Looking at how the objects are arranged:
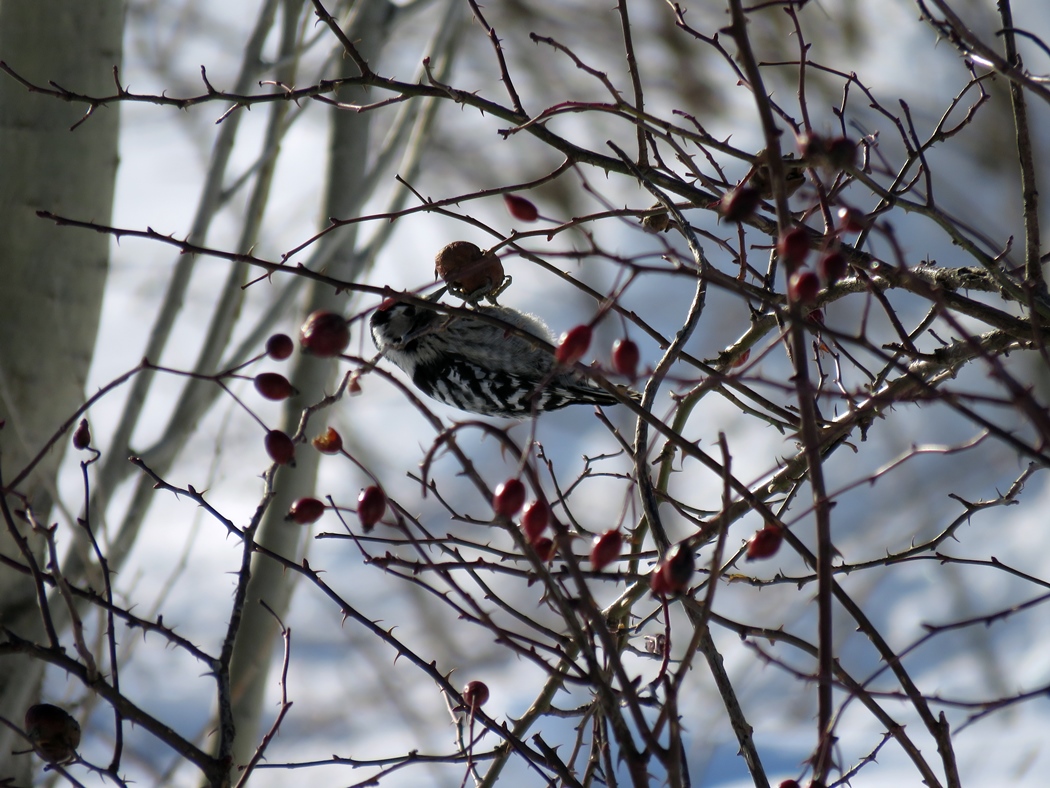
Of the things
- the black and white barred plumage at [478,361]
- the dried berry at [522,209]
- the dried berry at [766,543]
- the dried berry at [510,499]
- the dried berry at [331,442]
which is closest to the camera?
A: the dried berry at [510,499]

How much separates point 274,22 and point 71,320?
1.47 m

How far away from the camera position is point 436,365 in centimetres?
436

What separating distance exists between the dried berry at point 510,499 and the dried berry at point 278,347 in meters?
0.46

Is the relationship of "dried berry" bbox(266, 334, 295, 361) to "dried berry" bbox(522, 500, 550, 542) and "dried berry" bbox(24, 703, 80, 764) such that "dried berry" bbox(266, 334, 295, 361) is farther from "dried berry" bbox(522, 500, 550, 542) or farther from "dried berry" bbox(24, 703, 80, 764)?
"dried berry" bbox(24, 703, 80, 764)

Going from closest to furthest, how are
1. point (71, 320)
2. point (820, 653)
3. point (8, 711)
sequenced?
1. point (820, 653)
2. point (8, 711)
3. point (71, 320)

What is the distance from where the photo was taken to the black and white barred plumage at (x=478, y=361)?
3844 mm

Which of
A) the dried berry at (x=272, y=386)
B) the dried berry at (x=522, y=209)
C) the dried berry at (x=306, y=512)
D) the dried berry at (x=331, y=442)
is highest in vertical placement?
the dried berry at (x=522, y=209)

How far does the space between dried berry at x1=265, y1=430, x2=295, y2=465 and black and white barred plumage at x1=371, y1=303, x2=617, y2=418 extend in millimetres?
2154

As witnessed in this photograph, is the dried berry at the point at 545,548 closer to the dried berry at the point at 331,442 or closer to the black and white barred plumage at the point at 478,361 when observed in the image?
the dried berry at the point at 331,442

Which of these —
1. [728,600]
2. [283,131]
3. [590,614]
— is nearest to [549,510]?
[590,614]

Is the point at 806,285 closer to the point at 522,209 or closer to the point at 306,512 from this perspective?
the point at 522,209

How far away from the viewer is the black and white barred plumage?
12.6 ft

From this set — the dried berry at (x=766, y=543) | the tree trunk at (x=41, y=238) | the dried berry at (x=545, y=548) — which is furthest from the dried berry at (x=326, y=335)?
the tree trunk at (x=41, y=238)

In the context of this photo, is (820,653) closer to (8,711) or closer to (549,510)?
(549,510)
